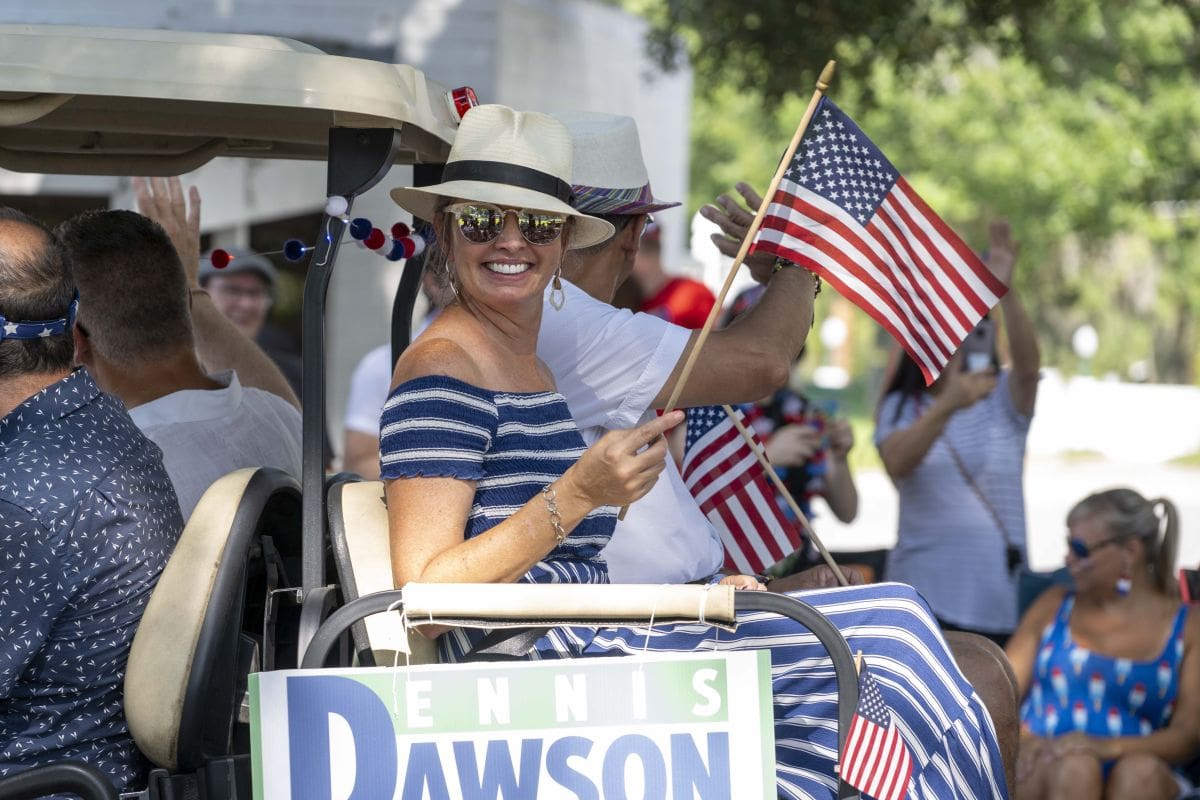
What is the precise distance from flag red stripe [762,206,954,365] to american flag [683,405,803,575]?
826mm

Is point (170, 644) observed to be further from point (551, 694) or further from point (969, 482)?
point (969, 482)

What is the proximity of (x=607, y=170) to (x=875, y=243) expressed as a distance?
584 mm

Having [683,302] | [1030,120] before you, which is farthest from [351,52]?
[1030,120]

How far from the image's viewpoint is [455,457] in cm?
269

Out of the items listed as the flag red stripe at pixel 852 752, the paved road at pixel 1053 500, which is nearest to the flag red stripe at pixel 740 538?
the flag red stripe at pixel 852 752

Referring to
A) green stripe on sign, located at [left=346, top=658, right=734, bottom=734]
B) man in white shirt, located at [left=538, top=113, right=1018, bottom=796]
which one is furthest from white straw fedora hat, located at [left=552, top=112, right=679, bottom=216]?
green stripe on sign, located at [left=346, top=658, right=734, bottom=734]

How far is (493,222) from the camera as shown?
2848 mm

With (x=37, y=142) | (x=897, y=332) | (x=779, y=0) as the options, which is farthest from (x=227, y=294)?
(x=897, y=332)

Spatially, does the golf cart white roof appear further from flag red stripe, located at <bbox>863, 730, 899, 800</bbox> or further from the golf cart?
flag red stripe, located at <bbox>863, 730, 899, 800</bbox>

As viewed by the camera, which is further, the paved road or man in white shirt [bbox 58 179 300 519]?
the paved road

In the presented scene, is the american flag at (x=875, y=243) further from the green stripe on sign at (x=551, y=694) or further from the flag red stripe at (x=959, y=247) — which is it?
the green stripe on sign at (x=551, y=694)

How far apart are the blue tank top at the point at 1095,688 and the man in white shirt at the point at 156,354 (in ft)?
8.53

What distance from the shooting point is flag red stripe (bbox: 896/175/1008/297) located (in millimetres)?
3416

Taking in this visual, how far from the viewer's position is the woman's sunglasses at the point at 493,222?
2.85 m
